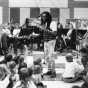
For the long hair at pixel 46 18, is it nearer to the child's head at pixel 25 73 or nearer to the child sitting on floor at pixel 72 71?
the child sitting on floor at pixel 72 71

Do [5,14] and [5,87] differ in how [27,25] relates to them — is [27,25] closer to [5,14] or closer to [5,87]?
[5,14]

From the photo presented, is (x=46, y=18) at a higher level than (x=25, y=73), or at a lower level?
higher

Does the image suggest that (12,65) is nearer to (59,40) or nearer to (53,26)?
(53,26)

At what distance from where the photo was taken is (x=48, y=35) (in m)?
4.70

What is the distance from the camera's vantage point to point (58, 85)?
3803 mm

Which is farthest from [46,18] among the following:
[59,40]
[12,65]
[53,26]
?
[12,65]

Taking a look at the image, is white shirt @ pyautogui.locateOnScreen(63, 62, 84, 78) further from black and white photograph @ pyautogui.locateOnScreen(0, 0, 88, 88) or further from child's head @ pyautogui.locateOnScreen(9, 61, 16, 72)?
child's head @ pyautogui.locateOnScreen(9, 61, 16, 72)

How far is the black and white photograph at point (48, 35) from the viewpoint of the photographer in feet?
14.0

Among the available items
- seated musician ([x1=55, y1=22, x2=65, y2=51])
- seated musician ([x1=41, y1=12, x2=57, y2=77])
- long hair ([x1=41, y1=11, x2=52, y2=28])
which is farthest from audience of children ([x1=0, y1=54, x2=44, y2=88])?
seated musician ([x1=55, y1=22, x2=65, y2=51])

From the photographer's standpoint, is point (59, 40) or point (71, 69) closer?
point (71, 69)

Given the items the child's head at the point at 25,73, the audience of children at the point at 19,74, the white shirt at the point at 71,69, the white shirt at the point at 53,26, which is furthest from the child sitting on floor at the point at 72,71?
the child's head at the point at 25,73

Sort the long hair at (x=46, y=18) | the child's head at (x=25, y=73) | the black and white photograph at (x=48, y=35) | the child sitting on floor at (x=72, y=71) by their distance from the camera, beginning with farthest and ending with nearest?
the long hair at (x=46, y=18), the black and white photograph at (x=48, y=35), the child sitting on floor at (x=72, y=71), the child's head at (x=25, y=73)

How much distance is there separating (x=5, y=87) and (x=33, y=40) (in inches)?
68.4

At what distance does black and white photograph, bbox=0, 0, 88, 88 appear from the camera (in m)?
4.28
